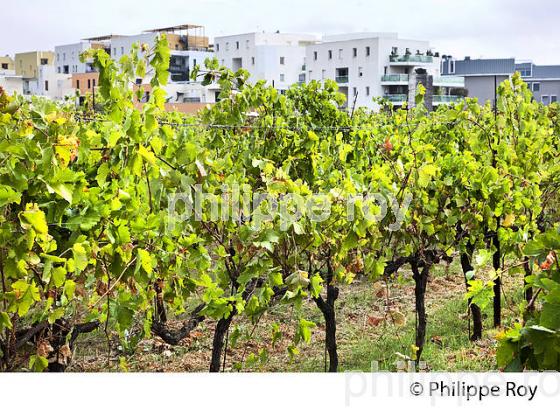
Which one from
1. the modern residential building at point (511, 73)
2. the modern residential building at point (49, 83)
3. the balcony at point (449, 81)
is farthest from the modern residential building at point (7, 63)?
the modern residential building at point (511, 73)

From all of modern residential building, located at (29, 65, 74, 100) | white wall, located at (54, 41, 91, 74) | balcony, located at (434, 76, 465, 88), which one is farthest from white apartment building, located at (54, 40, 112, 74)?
balcony, located at (434, 76, 465, 88)

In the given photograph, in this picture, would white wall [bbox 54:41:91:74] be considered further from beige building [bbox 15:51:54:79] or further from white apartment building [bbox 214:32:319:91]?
white apartment building [bbox 214:32:319:91]

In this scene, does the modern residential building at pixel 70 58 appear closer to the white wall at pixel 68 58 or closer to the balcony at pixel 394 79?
the white wall at pixel 68 58

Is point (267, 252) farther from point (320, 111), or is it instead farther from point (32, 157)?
point (320, 111)

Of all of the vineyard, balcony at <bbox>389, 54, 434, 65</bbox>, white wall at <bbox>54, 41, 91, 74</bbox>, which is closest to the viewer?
the vineyard

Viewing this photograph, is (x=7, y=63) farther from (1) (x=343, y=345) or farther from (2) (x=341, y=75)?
(1) (x=343, y=345)

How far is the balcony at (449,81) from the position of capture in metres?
34.3

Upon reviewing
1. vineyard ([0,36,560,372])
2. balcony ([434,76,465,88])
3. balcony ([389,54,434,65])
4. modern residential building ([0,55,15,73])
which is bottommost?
vineyard ([0,36,560,372])

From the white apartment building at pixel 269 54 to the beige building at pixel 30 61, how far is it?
9.92 metres

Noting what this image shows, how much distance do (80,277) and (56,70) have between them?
4412 centimetres

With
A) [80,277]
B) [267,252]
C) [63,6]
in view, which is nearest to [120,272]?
[80,277]

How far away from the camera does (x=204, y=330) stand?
549cm

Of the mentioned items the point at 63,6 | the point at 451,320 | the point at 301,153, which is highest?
the point at 63,6

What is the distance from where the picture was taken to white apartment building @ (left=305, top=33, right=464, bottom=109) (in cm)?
3450
